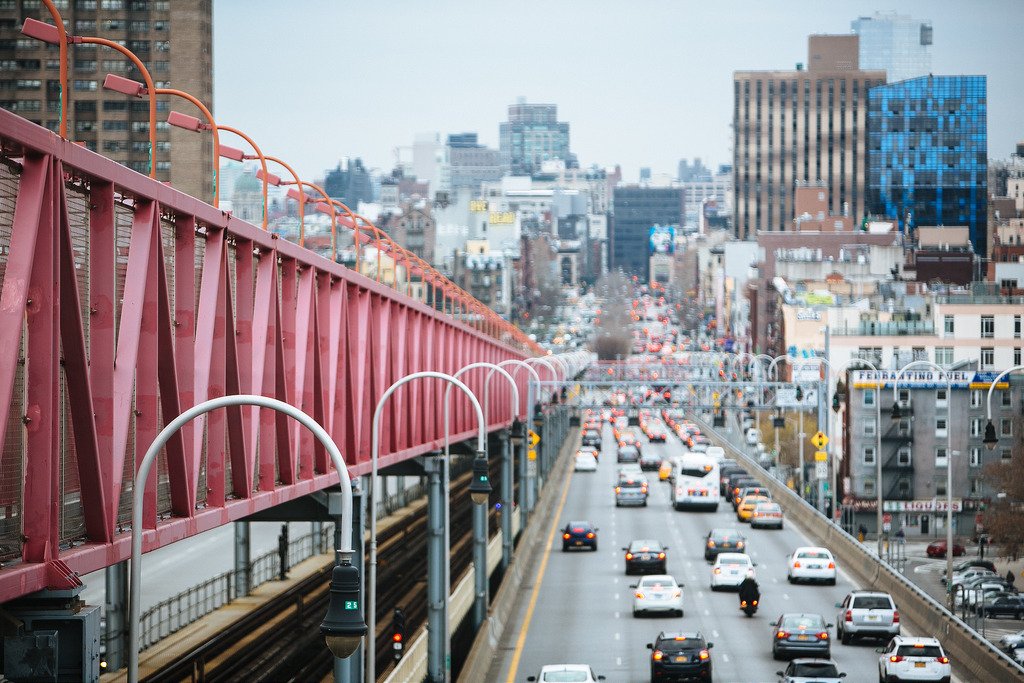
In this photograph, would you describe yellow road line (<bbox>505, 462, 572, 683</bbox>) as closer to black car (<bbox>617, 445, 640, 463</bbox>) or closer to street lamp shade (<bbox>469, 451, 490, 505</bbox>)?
street lamp shade (<bbox>469, 451, 490, 505</bbox>)

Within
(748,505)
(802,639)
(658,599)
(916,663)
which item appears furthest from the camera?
(748,505)

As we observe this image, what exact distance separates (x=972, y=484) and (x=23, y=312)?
82.2m

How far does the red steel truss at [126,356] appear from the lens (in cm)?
1756

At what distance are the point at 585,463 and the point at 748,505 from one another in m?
39.0

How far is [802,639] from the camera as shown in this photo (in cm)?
4222

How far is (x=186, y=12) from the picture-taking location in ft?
485

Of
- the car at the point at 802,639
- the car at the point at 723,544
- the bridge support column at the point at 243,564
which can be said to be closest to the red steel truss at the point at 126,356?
the car at the point at 802,639

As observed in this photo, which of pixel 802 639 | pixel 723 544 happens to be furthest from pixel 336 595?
pixel 723 544

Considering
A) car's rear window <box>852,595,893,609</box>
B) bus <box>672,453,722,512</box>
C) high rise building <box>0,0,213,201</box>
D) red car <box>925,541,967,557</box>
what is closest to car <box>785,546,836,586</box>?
car's rear window <box>852,595,893,609</box>

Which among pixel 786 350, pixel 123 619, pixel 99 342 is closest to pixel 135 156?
pixel 786 350

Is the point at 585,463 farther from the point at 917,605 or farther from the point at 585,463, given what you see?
the point at 917,605

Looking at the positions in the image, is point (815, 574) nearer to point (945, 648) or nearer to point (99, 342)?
point (945, 648)

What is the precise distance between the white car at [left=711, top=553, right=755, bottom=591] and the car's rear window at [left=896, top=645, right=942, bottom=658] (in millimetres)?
19975

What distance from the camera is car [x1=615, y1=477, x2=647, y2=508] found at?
9181 centimetres
